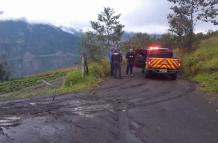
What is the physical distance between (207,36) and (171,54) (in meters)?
21.0

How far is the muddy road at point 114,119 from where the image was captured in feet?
34.6

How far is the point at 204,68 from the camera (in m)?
26.3

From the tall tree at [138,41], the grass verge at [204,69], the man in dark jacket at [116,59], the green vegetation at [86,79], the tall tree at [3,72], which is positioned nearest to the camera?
the grass verge at [204,69]

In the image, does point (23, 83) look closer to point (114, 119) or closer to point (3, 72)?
point (3, 72)

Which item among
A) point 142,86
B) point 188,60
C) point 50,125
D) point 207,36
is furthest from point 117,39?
point 50,125

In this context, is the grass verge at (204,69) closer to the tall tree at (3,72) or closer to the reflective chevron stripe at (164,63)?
the reflective chevron stripe at (164,63)

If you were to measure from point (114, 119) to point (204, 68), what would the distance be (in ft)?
48.2

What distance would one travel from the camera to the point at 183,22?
1419 inches

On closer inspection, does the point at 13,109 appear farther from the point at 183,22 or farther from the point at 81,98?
the point at 183,22

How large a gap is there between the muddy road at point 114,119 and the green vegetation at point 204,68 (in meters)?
2.94

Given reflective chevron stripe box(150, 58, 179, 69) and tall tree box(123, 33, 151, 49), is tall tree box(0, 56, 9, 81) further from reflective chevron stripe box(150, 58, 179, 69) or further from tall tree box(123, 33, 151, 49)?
reflective chevron stripe box(150, 58, 179, 69)

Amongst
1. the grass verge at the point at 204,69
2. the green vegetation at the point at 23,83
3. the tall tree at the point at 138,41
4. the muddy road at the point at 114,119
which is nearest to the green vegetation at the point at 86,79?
the muddy road at the point at 114,119

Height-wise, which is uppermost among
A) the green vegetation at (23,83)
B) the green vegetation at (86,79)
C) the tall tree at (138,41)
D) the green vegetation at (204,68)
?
the tall tree at (138,41)

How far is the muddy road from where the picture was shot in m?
10.5
